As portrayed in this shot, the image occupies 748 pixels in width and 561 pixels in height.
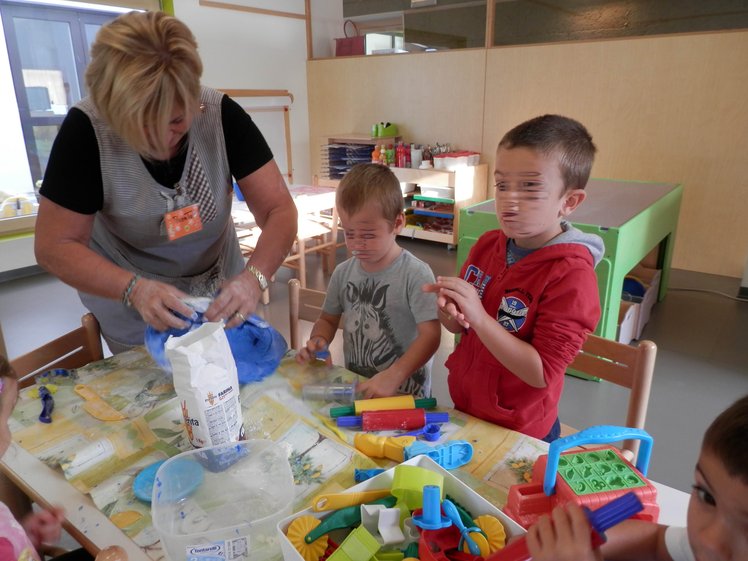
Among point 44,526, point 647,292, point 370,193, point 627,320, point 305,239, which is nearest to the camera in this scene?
point 44,526

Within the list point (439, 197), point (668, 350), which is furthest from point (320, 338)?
point (439, 197)

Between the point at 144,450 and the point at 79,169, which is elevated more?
the point at 79,169

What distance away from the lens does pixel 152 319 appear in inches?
38.4

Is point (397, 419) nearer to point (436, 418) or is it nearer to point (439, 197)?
point (436, 418)

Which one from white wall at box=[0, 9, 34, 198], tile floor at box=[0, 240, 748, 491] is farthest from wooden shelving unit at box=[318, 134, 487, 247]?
white wall at box=[0, 9, 34, 198]

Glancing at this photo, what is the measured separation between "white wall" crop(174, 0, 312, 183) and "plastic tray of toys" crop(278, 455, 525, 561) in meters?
4.24

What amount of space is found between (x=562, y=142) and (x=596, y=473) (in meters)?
0.58

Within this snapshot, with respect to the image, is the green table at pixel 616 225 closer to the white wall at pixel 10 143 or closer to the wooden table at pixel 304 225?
the wooden table at pixel 304 225

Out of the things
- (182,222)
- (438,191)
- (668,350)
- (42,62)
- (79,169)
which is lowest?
(668,350)

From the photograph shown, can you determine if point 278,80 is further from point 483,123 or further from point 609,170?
point 609,170

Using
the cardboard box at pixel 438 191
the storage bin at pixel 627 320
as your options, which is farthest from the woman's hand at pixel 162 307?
the cardboard box at pixel 438 191

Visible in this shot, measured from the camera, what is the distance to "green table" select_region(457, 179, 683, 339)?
218cm

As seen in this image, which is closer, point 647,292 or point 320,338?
point 320,338

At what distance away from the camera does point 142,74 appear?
933 mm
